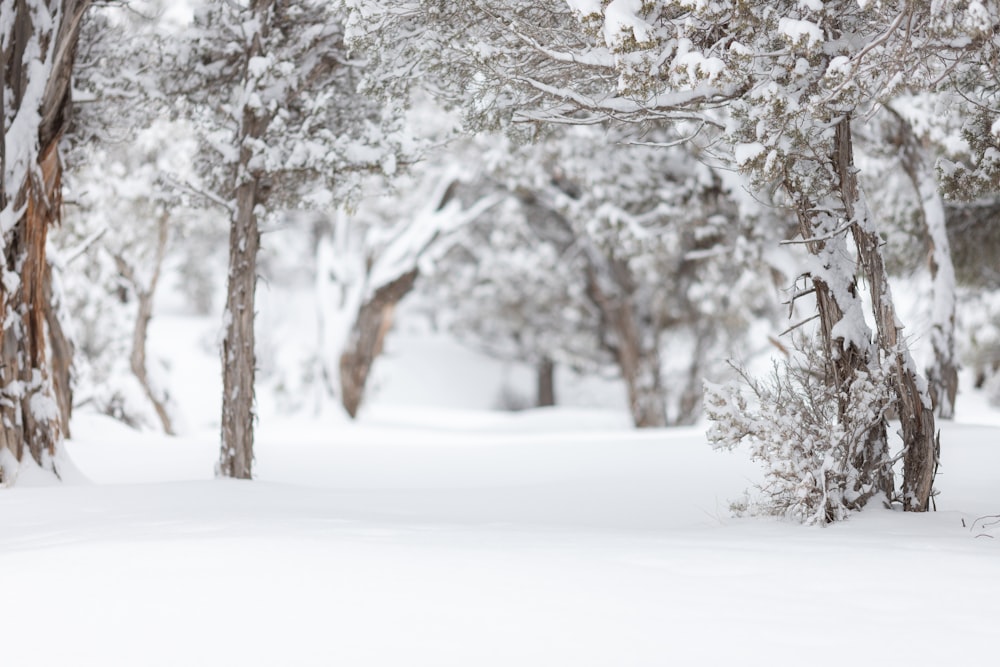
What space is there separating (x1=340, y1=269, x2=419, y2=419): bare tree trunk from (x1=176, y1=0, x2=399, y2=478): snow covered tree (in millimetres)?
11914

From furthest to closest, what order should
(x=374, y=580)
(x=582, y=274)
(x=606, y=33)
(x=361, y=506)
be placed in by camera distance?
(x=582, y=274), (x=361, y=506), (x=606, y=33), (x=374, y=580)

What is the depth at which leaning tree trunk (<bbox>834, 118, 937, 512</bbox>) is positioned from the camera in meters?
6.57

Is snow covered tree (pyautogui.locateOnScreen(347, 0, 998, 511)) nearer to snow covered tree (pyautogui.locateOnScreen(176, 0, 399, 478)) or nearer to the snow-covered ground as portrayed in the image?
the snow-covered ground

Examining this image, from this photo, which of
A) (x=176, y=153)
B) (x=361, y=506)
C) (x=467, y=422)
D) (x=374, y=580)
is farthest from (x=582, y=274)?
(x=374, y=580)

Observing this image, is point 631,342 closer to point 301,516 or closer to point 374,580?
point 301,516

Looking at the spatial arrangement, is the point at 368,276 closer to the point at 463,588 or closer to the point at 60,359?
the point at 60,359

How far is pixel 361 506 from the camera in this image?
8.00 m

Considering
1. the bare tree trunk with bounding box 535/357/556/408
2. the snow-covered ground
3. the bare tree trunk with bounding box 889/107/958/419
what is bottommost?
the snow-covered ground

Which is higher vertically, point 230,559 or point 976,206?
point 976,206

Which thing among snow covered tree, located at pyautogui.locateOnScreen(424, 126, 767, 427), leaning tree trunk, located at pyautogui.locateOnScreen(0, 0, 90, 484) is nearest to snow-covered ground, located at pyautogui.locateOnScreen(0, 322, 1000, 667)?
leaning tree trunk, located at pyautogui.locateOnScreen(0, 0, 90, 484)

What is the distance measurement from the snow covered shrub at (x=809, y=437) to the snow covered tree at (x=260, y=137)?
→ 4.27 metres

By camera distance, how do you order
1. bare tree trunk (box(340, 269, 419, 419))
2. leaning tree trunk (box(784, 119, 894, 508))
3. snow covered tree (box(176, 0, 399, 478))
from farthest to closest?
bare tree trunk (box(340, 269, 419, 419))
snow covered tree (box(176, 0, 399, 478))
leaning tree trunk (box(784, 119, 894, 508))

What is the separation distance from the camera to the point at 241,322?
9562 millimetres

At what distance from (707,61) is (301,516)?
3756mm
